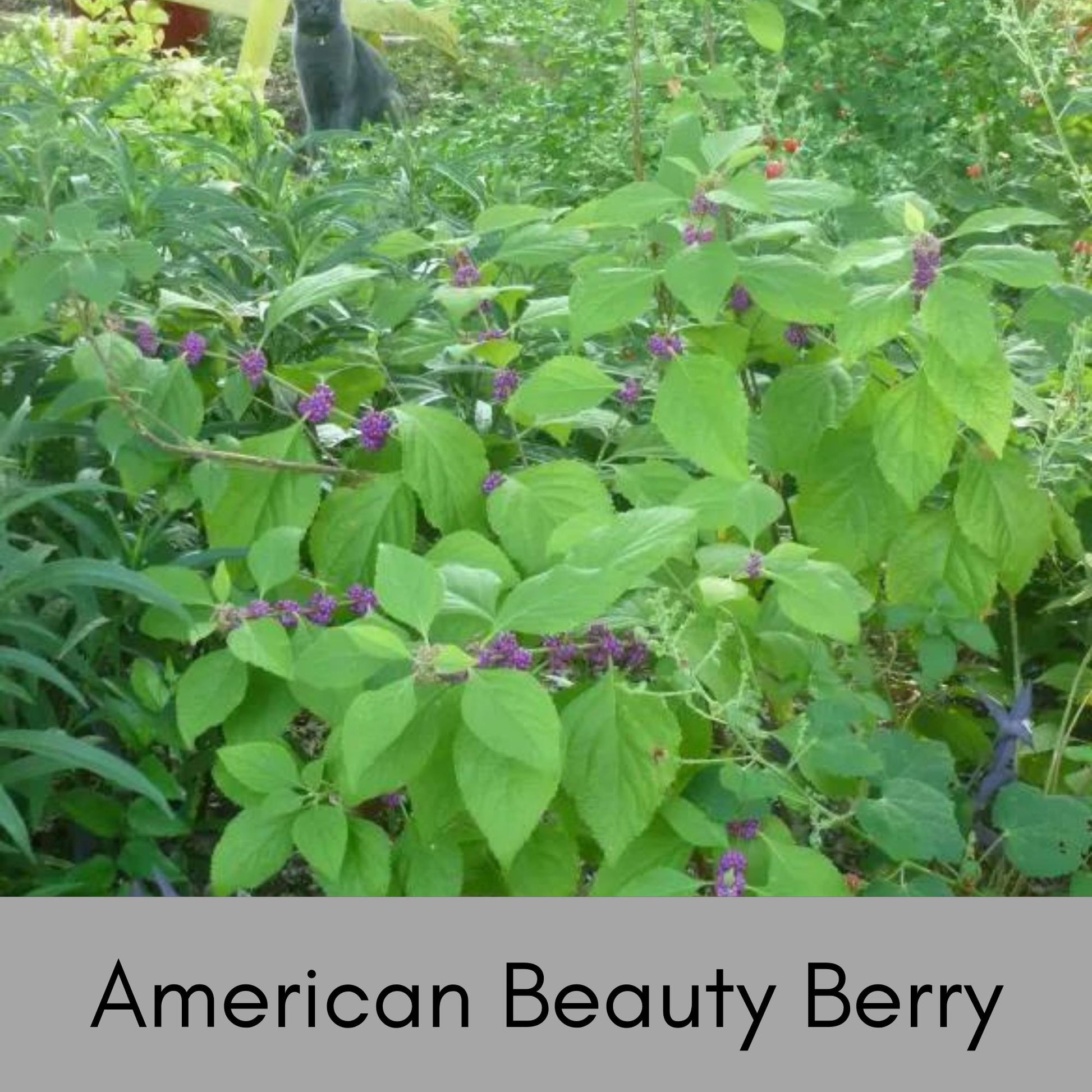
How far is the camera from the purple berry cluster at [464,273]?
2.30 meters

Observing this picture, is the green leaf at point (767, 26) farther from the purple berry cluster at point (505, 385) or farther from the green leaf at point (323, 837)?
the green leaf at point (323, 837)

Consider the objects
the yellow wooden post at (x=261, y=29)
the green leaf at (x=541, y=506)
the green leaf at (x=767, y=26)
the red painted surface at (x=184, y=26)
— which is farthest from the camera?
the red painted surface at (x=184, y=26)

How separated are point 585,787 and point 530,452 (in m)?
0.61

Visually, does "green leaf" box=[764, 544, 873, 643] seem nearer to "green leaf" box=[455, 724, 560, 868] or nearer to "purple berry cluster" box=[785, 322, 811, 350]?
"green leaf" box=[455, 724, 560, 868]

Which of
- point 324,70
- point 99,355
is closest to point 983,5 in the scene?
point 324,70

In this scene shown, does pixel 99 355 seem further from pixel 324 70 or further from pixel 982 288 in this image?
pixel 324 70

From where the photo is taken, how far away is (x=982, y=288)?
7.02ft

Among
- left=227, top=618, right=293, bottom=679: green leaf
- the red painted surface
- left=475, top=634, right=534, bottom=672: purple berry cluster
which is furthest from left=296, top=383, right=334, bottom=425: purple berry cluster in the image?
the red painted surface

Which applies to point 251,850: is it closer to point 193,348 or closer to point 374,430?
point 374,430

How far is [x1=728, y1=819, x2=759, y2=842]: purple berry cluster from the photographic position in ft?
6.32

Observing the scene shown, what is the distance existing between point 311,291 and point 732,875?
79cm

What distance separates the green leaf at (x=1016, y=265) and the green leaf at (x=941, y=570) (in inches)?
12.1

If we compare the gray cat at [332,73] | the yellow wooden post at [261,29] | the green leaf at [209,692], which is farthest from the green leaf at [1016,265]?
the yellow wooden post at [261,29]

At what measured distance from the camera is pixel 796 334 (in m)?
2.30
